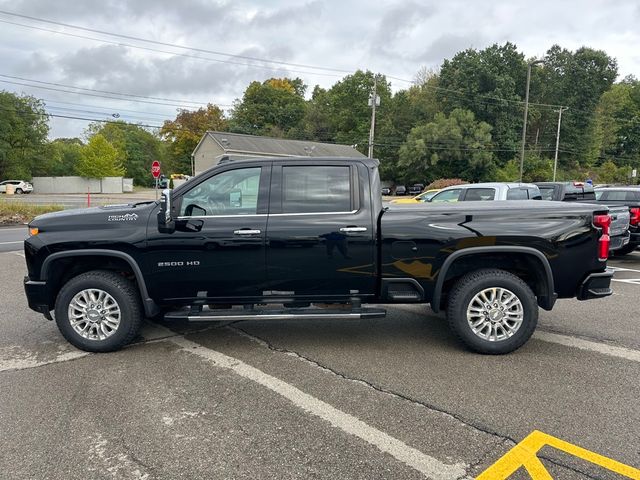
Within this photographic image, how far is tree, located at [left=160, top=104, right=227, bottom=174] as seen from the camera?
8019cm

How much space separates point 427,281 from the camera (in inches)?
180

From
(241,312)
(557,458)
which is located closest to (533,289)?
(557,458)

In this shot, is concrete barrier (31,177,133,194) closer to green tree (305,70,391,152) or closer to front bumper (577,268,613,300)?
green tree (305,70,391,152)

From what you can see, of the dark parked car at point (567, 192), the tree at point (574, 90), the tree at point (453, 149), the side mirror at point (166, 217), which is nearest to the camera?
the side mirror at point (166, 217)

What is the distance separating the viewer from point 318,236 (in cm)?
449

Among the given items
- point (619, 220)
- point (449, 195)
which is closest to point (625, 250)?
point (619, 220)

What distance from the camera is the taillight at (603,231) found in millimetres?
4469

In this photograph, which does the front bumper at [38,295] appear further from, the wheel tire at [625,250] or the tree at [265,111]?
the tree at [265,111]

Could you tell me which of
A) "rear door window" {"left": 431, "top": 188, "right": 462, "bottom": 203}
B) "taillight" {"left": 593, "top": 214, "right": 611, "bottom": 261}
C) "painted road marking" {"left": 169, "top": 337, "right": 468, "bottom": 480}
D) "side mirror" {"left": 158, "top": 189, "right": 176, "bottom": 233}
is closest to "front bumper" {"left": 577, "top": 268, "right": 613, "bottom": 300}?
"taillight" {"left": 593, "top": 214, "right": 611, "bottom": 261}

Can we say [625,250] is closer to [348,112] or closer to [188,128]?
[348,112]

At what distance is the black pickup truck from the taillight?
11 millimetres

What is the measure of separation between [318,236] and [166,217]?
1484mm

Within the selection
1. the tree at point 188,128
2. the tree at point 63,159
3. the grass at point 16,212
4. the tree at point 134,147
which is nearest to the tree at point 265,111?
the tree at point 188,128

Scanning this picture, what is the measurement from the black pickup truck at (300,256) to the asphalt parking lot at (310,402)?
448 millimetres
